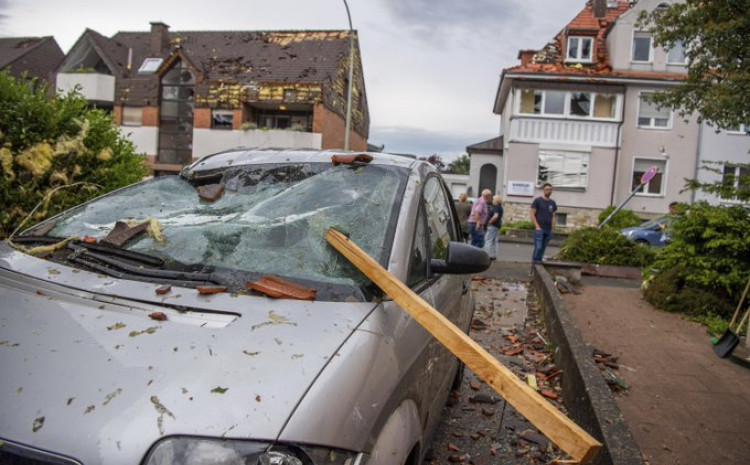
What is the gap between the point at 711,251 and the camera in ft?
23.4

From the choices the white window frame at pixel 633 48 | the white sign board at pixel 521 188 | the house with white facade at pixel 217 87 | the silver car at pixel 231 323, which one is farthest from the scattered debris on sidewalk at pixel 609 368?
the white window frame at pixel 633 48

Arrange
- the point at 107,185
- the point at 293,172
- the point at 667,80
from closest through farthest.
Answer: the point at 293,172 → the point at 107,185 → the point at 667,80

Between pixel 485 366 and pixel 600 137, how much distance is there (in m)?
26.6

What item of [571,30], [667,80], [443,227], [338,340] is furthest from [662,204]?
[338,340]

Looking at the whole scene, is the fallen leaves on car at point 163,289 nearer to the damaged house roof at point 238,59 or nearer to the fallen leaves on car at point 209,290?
the fallen leaves on car at point 209,290

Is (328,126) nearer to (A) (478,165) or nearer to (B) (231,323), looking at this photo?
(A) (478,165)

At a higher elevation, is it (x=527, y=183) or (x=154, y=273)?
(x=527, y=183)

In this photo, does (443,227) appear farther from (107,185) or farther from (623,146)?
(623,146)

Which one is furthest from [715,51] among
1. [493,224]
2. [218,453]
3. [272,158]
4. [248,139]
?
[248,139]

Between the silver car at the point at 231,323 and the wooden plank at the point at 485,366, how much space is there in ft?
0.24

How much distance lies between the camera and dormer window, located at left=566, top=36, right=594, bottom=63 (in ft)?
89.1

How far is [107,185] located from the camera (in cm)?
578

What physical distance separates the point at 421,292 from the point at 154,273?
123cm

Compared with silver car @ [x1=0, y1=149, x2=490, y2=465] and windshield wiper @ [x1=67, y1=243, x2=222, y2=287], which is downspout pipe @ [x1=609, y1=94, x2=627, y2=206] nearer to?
silver car @ [x1=0, y1=149, x2=490, y2=465]
